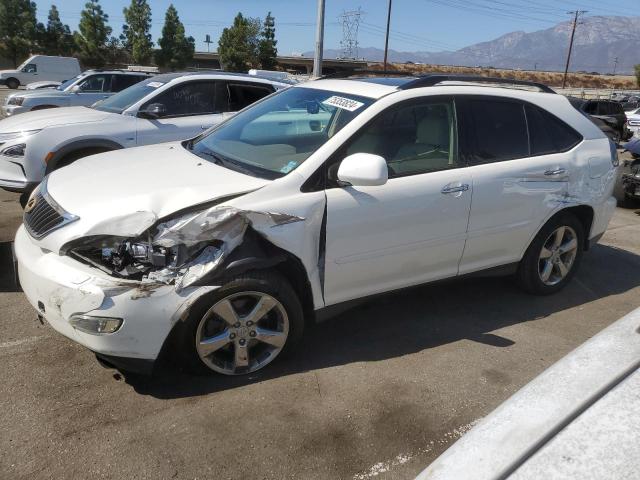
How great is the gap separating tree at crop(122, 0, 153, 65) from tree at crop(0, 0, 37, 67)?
Answer: 8.37 metres

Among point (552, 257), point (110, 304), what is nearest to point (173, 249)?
point (110, 304)

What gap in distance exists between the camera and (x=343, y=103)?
3783 millimetres

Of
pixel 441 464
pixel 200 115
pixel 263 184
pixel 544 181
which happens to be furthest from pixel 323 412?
pixel 200 115

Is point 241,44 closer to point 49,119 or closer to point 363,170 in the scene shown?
point 49,119

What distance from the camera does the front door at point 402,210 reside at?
3.37 m

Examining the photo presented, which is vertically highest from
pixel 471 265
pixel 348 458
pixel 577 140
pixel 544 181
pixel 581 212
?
pixel 577 140

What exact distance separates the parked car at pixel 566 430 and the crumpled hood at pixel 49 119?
598 centimetres

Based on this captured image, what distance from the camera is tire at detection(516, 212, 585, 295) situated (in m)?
4.50

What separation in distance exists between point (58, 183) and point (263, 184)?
4.41ft

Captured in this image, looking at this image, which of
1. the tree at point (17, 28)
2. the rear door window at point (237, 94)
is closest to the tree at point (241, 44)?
the tree at point (17, 28)

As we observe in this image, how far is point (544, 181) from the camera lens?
427 centimetres

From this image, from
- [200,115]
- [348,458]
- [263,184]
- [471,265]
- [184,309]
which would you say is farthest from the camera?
[200,115]

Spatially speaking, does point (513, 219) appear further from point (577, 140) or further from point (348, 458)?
point (348, 458)

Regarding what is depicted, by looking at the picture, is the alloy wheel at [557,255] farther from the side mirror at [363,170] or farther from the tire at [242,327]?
the tire at [242,327]
